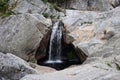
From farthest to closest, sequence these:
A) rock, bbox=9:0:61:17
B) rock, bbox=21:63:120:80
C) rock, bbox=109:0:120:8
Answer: rock, bbox=109:0:120:8, rock, bbox=9:0:61:17, rock, bbox=21:63:120:80

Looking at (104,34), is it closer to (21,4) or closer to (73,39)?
(73,39)

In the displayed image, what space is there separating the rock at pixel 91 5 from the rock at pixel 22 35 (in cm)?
1220

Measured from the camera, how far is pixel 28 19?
17656 mm

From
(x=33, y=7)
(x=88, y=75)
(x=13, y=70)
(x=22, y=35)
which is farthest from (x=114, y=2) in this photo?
(x=88, y=75)

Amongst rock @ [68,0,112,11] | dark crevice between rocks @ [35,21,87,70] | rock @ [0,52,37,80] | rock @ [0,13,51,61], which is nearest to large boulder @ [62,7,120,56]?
dark crevice between rocks @ [35,21,87,70]

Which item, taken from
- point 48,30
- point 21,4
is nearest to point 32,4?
point 21,4

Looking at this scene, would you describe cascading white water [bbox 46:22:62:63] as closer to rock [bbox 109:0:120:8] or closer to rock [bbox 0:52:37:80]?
rock [bbox 0:52:37:80]

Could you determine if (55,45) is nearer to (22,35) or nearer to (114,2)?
(22,35)

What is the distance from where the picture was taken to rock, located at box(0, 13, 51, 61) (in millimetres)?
17217

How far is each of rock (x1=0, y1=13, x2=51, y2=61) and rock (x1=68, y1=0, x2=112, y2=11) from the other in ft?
40.0

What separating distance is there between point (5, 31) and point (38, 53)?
2.46m

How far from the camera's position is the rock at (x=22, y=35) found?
678 inches

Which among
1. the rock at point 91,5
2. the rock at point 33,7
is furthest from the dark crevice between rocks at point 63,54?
the rock at point 91,5

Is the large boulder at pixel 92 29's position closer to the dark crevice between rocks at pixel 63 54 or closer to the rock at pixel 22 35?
the dark crevice between rocks at pixel 63 54
